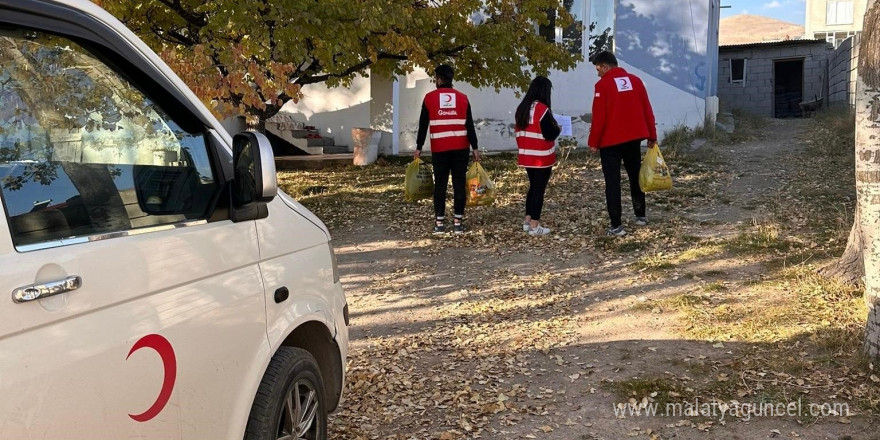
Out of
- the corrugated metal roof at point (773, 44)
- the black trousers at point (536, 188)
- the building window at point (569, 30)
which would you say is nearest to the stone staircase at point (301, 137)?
the building window at point (569, 30)

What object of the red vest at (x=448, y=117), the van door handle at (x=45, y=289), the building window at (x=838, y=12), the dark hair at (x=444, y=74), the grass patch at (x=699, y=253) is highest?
the building window at (x=838, y=12)

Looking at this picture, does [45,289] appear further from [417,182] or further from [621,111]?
[417,182]

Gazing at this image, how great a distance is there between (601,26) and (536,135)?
8532 mm

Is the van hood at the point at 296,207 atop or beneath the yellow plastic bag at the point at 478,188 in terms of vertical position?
atop

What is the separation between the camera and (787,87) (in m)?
27.8

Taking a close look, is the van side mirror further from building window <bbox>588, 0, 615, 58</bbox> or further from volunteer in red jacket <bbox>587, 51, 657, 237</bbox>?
building window <bbox>588, 0, 615, 58</bbox>

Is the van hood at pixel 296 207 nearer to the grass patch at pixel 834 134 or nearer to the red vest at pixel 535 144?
the red vest at pixel 535 144

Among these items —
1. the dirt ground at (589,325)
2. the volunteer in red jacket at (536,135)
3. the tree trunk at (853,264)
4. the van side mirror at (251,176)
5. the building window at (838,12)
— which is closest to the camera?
the van side mirror at (251,176)

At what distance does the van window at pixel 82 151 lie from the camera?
74.3 inches

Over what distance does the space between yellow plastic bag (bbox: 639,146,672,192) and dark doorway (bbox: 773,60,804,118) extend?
22341 millimetres

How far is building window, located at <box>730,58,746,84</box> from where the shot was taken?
25406 mm

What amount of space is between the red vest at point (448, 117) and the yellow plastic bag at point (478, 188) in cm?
37

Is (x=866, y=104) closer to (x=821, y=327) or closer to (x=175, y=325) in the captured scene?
(x=821, y=327)

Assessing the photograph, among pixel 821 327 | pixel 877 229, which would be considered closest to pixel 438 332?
pixel 821 327
